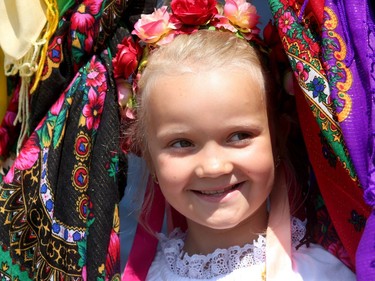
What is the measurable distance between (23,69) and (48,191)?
285 millimetres

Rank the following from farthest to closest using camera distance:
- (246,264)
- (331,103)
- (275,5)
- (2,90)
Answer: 1. (2,90)
2. (246,264)
3. (275,5)
4. (331,103)

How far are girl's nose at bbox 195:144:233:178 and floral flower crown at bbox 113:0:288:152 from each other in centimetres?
27

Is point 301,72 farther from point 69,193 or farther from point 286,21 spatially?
point 69,193

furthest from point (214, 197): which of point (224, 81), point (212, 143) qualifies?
point (224, 81)

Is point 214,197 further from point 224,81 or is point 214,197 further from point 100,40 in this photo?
point 100,40

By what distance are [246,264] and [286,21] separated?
52 cm

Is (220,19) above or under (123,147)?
above

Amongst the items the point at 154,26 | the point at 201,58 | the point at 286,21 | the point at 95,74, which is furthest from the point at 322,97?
the point at 95,74

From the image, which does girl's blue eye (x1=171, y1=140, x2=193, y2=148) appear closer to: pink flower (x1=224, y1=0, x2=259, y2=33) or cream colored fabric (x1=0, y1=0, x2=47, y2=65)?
pink flower (x1=224, y1=0, x2=259, y2=33)

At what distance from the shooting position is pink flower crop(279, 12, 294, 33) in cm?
151

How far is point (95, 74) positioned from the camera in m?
1.69

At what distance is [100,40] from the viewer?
66.5 inches

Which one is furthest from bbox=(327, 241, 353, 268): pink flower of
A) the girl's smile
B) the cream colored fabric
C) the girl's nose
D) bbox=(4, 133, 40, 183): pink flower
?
the cream colored fabric

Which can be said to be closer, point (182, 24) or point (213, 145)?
point (213, 145)
